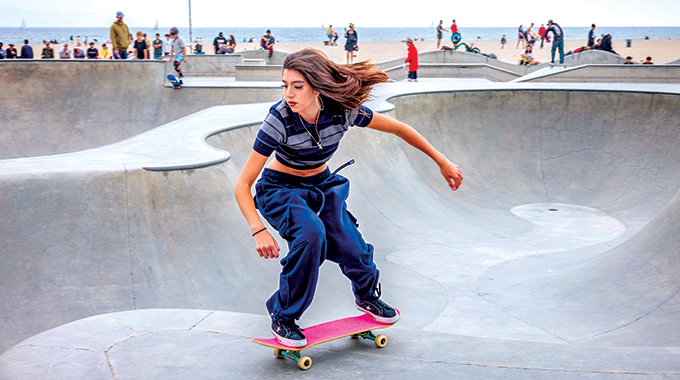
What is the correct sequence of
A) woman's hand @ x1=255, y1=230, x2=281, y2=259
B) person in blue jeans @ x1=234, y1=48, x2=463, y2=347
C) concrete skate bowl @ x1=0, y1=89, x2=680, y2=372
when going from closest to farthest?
woman's hand @ x1=255, y1=230, x2=281, y2=259 < person in blue jeans @ x1=234, y1=48, x2=463, y2=347 < concrete skate bowl @ x1=0, y1=89, x2=680, y2=372

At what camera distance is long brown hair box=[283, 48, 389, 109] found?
8.77ft

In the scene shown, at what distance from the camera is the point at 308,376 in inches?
102

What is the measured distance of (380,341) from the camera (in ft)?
9.59

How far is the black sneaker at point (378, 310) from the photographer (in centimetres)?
301

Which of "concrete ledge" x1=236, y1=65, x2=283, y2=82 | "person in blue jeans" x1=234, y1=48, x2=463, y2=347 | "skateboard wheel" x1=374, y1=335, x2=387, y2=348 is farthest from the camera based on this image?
"concrete ledge" x1=236, y1=65, x2=283, y2=82

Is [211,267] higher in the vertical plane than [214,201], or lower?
lower

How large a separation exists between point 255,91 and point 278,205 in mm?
12891

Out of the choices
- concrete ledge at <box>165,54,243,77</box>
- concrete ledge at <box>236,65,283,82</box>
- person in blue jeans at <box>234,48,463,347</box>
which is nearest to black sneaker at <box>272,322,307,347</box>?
person in blue jeans at <box>234,48,463,347</box>

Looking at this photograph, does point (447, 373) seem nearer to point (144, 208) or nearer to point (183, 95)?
point (144, 208)

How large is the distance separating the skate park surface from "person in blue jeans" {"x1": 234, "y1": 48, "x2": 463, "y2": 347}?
1.31 feet

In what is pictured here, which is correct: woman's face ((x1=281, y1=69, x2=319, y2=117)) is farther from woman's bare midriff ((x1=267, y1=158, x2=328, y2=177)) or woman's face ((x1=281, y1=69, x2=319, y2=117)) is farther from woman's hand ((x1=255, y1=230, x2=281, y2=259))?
woman's hand ((x1=255, y1=230, x2=281, y2=259))

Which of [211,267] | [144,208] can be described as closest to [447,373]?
[211,267]

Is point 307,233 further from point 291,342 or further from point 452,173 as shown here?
point 452,173

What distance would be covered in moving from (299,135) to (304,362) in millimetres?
1142
